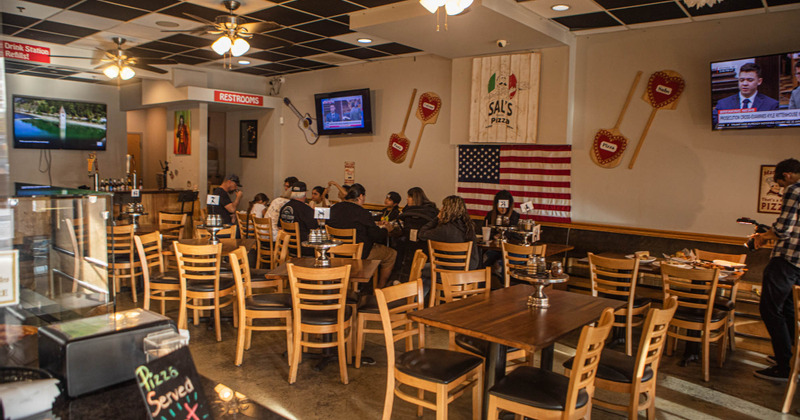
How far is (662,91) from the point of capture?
6500mm

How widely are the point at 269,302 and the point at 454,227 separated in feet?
7.18

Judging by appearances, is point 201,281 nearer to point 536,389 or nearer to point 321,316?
point 321,316

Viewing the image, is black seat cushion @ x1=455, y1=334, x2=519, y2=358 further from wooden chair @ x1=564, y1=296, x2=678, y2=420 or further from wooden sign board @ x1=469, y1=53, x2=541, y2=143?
wooden sign board @ x1=469, y1=53, x2=541, y2=143

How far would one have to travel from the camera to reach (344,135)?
985 cm

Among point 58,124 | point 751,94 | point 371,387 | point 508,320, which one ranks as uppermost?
point 58,124

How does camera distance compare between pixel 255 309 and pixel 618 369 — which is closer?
pixel 618 369

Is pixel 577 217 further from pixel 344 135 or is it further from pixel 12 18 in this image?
pixel 12 18

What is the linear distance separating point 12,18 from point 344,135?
196 inches

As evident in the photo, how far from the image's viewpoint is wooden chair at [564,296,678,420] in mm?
3002

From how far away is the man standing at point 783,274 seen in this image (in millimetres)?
4414

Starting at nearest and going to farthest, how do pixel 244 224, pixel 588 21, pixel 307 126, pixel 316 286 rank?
pixel 316 286
pixel 588 21
pixel 244 224
pixel 307 126

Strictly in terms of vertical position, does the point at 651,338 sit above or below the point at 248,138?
below

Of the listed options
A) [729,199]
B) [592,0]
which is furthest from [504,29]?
[729,199]

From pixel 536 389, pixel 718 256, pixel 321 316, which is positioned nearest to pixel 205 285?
pixel 321 316
